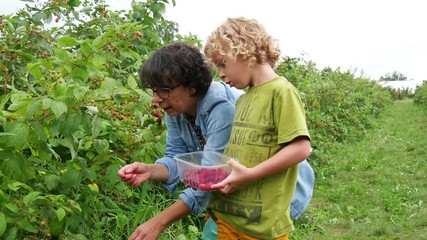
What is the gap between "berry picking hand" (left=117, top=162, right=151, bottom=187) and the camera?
224cm

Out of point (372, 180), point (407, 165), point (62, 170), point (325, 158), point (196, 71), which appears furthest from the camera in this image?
point (407, 165)

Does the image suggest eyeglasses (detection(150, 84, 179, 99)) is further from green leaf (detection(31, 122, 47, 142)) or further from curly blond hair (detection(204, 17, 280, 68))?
green leaf (detection(31, 122, 47, 142))

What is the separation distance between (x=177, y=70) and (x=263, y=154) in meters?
0.46

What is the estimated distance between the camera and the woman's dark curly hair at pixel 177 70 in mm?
2191

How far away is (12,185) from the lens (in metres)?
2.30

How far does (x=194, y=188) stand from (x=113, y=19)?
2.21m

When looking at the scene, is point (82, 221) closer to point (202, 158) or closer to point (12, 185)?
point (12, 185)

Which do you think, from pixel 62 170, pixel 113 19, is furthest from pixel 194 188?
pixel 113 19

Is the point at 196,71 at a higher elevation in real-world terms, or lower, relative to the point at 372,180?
higher

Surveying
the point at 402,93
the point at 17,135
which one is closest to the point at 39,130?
the point at 17,135

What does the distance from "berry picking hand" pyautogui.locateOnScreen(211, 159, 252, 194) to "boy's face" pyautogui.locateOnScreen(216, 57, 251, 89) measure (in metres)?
0.27

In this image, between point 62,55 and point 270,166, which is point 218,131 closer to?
point 270,166

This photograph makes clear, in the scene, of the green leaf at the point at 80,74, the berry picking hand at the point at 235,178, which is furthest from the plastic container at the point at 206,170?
the green leaf at the point at 80,74

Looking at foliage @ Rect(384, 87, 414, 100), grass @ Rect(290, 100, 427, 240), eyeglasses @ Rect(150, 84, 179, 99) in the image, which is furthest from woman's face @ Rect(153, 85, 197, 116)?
foliage @ Rect(384, 87, 414, 100)
